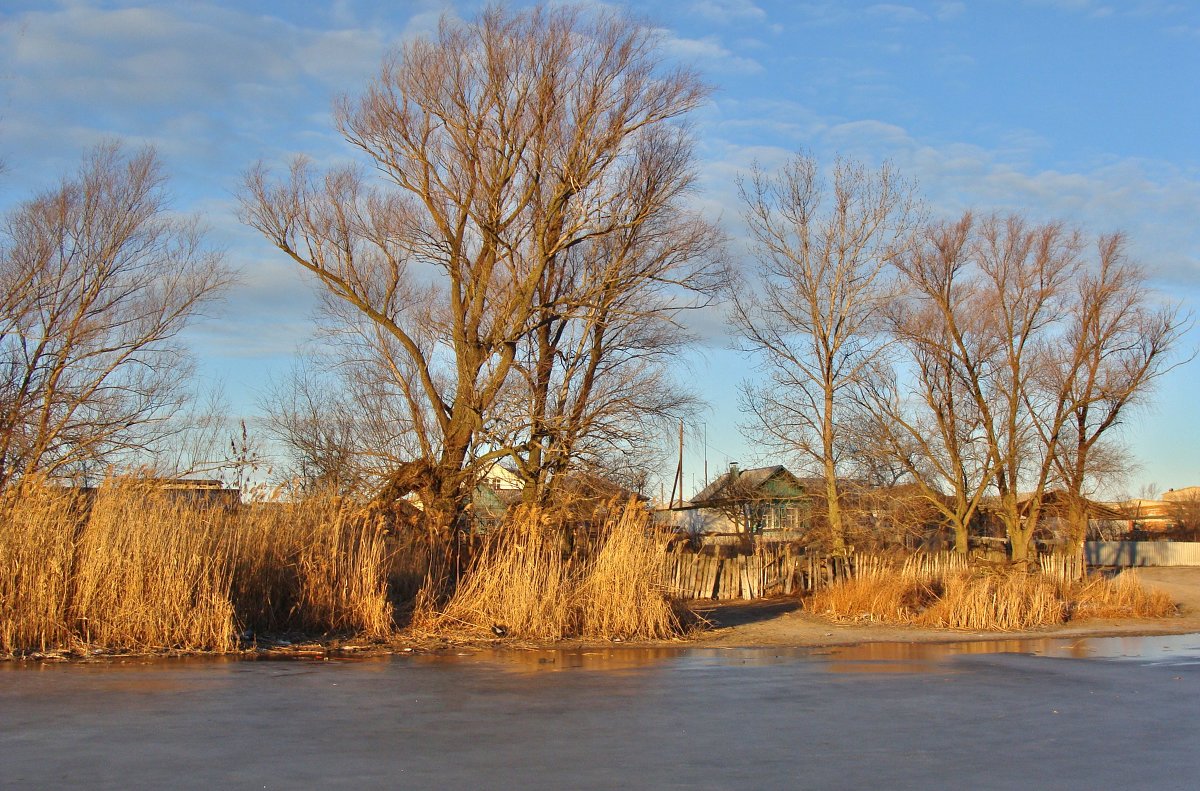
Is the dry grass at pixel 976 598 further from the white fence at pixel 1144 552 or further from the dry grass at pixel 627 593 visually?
the white fence at pixel 1144 552

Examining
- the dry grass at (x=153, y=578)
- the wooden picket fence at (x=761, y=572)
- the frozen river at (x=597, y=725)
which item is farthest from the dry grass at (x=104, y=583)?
the wooden picket fence at (x=761, y=572)

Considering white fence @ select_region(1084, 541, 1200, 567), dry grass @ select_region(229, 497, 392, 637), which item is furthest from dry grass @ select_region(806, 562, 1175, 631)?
white fence @ select_region(1084, 541, 1200, 567)

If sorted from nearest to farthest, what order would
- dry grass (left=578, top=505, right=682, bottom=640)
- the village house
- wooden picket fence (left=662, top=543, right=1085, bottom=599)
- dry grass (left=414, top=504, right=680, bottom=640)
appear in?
Result: 1. dry grass (left=414, top=504, right=680, bottom=640)
2. dry grass (left=578, top=505, right=682, bottom=640)
3. wooden picket fence (left=662, top=543, right=1085, bottom=599)
4. the village house

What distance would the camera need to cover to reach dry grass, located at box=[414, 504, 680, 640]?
597 inches

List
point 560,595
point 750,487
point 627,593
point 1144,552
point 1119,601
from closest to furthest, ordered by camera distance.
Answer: point 560,595 < point 627,593 < point 1119,601 < point 750,487 < point 1144,552

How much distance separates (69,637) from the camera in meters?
12.6

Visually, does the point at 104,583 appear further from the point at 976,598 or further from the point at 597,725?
the point at 976,598

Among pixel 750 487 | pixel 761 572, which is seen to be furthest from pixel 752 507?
pixel 761 572

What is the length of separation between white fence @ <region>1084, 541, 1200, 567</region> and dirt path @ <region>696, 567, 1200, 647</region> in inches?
1285

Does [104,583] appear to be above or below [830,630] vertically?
above

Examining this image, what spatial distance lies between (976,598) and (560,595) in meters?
7.69

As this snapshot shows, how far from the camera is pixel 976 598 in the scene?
60.7 ft

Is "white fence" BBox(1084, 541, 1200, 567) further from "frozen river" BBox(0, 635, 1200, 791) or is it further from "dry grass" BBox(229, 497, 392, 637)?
"dry grass" BBox(229, 497, 392, 637)

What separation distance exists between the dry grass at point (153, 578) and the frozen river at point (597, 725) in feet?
3.81
